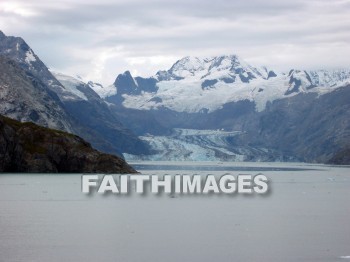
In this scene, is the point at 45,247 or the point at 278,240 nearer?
the point at 45,247

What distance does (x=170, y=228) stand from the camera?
Answer: 83.2 m

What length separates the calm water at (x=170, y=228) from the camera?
215 feet

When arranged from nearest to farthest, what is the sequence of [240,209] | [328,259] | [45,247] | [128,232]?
[328,259] → [45,247] → [128,232] → [240,209]

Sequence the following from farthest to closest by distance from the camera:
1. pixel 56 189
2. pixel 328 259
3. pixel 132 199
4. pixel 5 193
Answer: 1. pixel 56 189
2. pixel 5 193
3. pixel 132 199
4. pixel 328 259

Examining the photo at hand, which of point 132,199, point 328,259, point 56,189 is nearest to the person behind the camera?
point 328,259

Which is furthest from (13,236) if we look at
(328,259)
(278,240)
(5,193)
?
(5,193)

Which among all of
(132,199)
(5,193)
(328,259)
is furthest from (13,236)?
(5,193)

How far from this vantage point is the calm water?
215 feet

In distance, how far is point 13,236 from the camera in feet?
244

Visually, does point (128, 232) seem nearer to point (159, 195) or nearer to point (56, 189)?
point (159, 195)

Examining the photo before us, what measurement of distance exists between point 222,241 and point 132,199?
51825 millimetres

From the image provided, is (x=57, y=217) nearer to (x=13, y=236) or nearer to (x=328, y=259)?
(x=13, y=236)

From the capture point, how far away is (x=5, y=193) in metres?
134

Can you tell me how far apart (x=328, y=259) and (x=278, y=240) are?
11.4m
